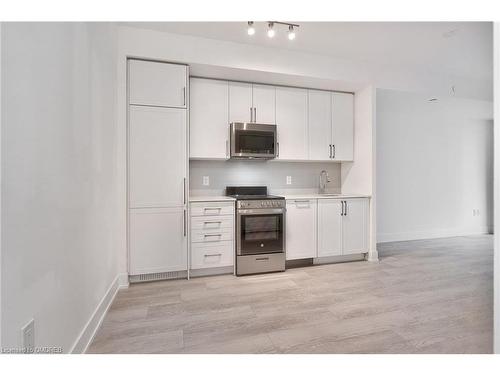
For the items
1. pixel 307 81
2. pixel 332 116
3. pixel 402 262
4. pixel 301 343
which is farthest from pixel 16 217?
pixel 402 262

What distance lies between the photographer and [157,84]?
106 inches

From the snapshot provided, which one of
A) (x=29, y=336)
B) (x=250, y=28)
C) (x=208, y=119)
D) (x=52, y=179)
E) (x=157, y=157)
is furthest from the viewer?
(x=208, y=119)

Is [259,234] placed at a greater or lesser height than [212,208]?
lesser

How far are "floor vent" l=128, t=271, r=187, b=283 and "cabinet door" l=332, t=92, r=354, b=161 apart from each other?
2.62m

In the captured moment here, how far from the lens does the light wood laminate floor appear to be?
1.62m

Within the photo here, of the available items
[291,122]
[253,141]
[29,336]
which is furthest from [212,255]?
[291,122]

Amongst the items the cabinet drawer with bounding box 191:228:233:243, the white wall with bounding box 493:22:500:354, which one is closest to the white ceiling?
the white wall with bounding box 493:22:500:354

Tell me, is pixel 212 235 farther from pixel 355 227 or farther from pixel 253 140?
pixel 355 227

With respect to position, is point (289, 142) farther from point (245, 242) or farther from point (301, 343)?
point (301, 343)

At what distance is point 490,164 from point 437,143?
65.4 inches

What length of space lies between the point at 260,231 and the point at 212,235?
574mm

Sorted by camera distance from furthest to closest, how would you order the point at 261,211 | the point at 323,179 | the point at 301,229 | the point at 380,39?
the point at 323,179, the point at 301,229, the point at 261,211, the point at 380,39

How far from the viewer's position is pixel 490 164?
5.52 m

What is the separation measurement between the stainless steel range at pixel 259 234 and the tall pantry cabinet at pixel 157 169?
2.09ft
